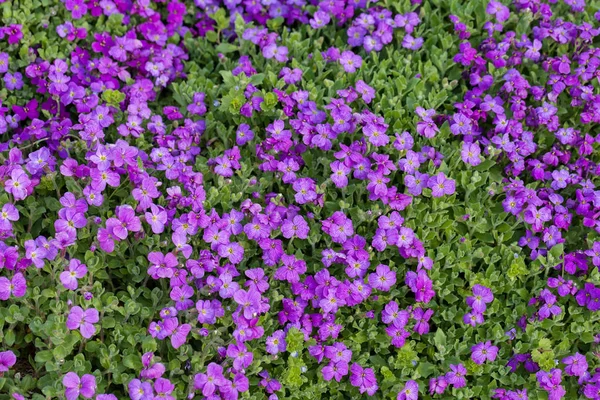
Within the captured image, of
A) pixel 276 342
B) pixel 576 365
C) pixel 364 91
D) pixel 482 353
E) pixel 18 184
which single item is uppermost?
pixel 364 91

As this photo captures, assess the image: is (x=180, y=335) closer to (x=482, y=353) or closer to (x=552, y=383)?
(x=482, y=353)

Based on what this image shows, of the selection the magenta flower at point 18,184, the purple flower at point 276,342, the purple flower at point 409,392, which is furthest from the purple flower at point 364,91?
the magenta flower at point 18,184

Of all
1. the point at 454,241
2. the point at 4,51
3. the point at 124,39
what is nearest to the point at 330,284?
the point at 454,241

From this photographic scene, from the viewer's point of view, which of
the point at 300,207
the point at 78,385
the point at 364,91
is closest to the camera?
the point at 78,385

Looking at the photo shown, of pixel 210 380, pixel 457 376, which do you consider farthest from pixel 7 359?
pixel 457 376

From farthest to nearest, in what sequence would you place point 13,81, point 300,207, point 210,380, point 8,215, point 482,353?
point 13,81
point 300,207
point 482,353
point 8,215
point 210,380

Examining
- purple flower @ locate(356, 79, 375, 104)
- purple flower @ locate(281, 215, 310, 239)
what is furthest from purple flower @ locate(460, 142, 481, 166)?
purple flower @ locate(281, 215, 310, 239)

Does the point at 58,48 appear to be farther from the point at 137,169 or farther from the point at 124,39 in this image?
the point at 137,169
